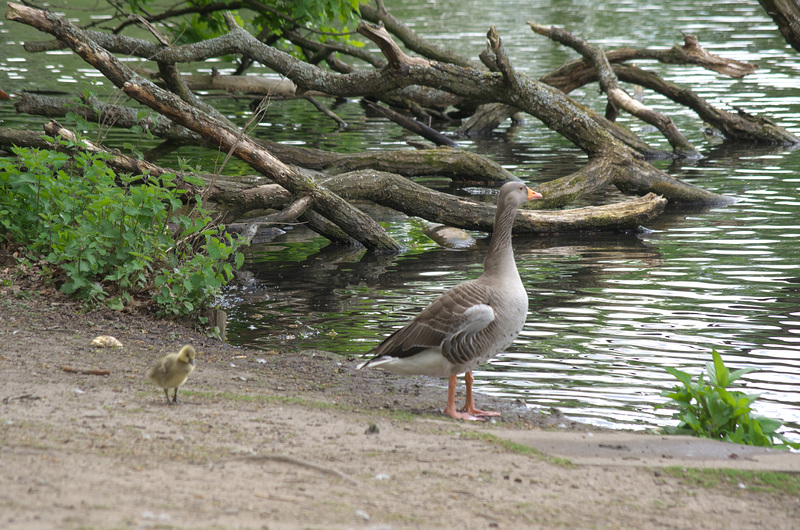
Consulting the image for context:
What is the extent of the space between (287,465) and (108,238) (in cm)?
465

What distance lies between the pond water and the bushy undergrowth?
3.25ft

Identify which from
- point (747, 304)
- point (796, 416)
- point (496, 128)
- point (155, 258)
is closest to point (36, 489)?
point (155, 258)

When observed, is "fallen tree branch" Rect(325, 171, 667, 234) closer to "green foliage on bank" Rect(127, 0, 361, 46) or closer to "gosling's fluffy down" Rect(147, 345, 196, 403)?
"green foliage on bank" Rect(127, 0, 361, 46)

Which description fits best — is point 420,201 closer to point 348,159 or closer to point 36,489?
point 348,159

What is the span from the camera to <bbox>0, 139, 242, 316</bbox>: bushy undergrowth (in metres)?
8.02

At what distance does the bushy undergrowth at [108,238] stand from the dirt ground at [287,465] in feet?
4.55

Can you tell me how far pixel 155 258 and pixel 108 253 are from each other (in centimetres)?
48

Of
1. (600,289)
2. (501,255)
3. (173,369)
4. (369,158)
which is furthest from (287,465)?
(369,158)

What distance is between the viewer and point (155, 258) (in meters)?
8.32

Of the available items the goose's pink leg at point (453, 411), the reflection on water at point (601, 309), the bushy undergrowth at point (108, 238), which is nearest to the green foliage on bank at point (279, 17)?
the reflection on water at point (601, 309)

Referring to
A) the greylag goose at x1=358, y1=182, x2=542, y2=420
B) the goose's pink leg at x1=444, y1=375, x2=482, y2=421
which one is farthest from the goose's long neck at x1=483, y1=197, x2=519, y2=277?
the goose's pink leg at x1=444, y1=375, x2=482, y2=421

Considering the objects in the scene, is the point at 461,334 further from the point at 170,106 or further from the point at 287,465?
the point at 170,106

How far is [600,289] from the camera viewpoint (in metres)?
10.9

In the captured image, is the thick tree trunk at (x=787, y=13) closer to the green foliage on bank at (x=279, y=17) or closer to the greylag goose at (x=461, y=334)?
the greylag goose at (x=461, y=334)
